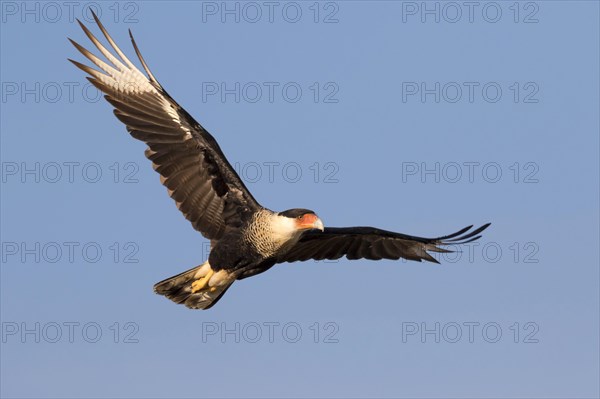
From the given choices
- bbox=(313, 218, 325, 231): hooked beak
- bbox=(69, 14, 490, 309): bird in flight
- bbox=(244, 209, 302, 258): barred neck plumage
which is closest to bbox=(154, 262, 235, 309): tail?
bbox=(69, 14, 490, 309): bird in flight

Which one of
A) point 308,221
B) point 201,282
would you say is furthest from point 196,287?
point 308,221

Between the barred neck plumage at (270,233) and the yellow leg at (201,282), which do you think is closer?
the barred neck plumage at (270,233)

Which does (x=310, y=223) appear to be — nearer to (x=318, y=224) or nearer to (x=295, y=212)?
(x=318, y=224)

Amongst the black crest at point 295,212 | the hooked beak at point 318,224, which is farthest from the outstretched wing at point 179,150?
the hooked beak at point 318,224

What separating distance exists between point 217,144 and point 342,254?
218 centimetres

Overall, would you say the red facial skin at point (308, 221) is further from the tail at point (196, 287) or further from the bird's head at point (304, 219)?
the tail at point (196, 287)

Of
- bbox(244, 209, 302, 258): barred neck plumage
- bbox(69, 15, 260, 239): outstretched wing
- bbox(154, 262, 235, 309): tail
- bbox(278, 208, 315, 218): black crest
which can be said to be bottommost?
bbox(154, 262, 235, 309): tail

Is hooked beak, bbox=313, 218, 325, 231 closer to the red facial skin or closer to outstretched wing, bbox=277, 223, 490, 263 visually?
the red facial skin

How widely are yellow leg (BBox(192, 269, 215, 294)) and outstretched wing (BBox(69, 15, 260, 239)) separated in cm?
38

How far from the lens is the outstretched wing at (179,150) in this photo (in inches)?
430

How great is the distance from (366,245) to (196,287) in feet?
6.90

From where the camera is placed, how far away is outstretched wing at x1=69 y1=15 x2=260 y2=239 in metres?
10.9

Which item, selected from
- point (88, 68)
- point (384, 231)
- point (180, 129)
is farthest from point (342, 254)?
point (88, 68)

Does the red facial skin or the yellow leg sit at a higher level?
the red facial skin
